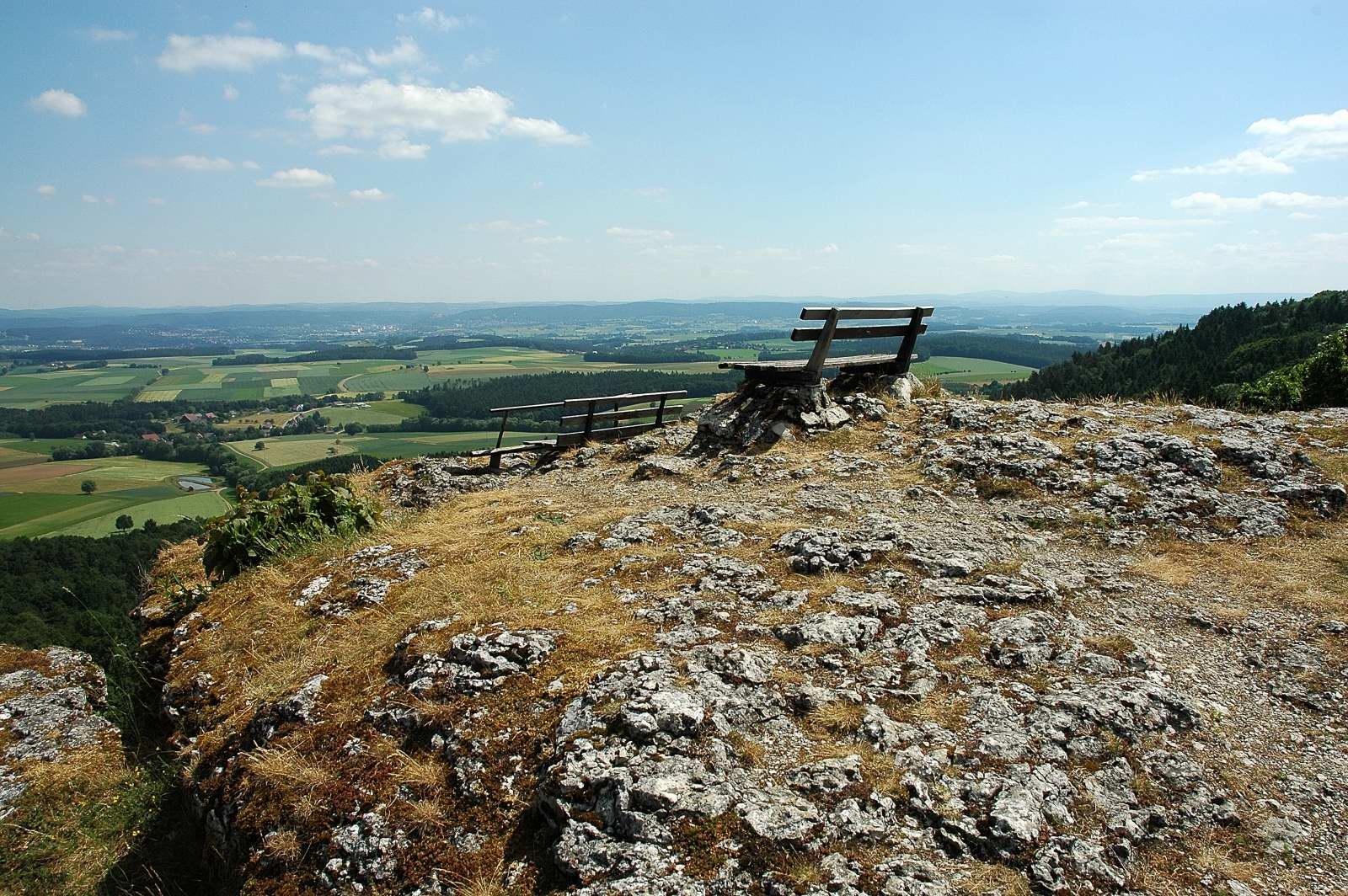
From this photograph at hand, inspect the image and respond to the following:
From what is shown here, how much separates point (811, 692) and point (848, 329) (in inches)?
442

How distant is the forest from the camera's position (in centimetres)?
7869

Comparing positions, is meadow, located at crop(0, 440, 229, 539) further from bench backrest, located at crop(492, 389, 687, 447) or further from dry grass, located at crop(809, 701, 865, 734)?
dry grass, located at crop(809, 701, 865, 734)

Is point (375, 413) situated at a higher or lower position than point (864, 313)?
lower

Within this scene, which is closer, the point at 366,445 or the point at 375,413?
the point at 366,445

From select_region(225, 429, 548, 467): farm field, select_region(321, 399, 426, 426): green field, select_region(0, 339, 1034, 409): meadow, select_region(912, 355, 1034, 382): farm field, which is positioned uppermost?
select_region(912, 355, 1034, 382): farm field

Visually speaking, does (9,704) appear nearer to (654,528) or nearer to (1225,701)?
(654,528)

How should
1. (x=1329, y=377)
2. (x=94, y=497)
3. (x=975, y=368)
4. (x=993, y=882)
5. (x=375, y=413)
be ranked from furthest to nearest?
1. (x=375, y=413)
2. (x=975, y=368)
3. (x=94, y=497)
4. (x=1329, y=377)
5. (x=993, y=882)

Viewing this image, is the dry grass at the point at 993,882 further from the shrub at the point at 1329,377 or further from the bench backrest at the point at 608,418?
the shrub at the point at 1329,377

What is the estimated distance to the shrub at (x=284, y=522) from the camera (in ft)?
36.2

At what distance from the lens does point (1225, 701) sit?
6086 millimetres

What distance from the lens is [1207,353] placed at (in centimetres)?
9662

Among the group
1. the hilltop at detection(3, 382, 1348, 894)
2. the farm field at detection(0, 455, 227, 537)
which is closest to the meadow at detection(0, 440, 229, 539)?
the farm field at detection(0, 455, 227, 537)

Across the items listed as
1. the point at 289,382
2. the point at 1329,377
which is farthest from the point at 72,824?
the point at 289,382

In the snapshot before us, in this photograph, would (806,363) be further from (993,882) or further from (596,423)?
(993,882)
